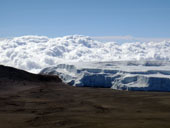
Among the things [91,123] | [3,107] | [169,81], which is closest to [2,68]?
[3,107]

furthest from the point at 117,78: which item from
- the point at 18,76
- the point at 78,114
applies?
the point at 78,114

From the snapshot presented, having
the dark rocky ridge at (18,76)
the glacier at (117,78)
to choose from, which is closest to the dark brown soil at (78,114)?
the dark rocky ridge at (18,76)

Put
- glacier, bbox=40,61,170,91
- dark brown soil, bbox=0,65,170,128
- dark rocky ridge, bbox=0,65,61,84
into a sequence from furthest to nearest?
glacier, bbox=40,61,170,91, dark rocky ridge, bbox=0,65,61,84, dark brown soil, bbox=0,65,170,128

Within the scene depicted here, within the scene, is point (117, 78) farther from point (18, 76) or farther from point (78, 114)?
point (78, 114)

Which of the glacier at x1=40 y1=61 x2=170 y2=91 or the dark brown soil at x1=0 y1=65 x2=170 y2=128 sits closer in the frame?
the dark brown soil at x1=0 y1=65 x2=170 y2=128


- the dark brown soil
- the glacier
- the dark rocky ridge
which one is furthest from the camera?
the glacier

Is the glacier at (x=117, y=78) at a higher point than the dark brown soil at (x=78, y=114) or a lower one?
higher

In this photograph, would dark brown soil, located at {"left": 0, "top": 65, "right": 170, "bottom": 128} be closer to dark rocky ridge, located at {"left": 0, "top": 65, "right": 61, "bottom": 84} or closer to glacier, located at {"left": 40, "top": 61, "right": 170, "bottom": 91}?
dark rocky ridge, located at {"left": 0, "top": 65, "right": 61, "bottom": 84}

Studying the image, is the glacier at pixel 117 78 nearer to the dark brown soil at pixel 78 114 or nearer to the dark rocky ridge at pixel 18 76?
the dark rocky ridge at pixel 18 76

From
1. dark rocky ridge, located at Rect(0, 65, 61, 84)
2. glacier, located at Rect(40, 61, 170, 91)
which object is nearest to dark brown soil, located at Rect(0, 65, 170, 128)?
dark rocky ridge, located at Rect(0, 65, 61, 84)

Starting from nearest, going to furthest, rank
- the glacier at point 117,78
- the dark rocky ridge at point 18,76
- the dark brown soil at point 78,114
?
the dark brown soil at point 78,114, the dark rocky ridge at point 18,76, the glacier at point 117,78

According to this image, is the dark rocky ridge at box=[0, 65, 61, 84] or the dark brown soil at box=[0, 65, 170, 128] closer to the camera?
the dark brown soil at box=[0, 65, 170, 128]

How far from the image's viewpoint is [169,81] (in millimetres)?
98312

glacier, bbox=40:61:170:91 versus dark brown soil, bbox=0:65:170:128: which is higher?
glacier, bbox=40:61:170:91
